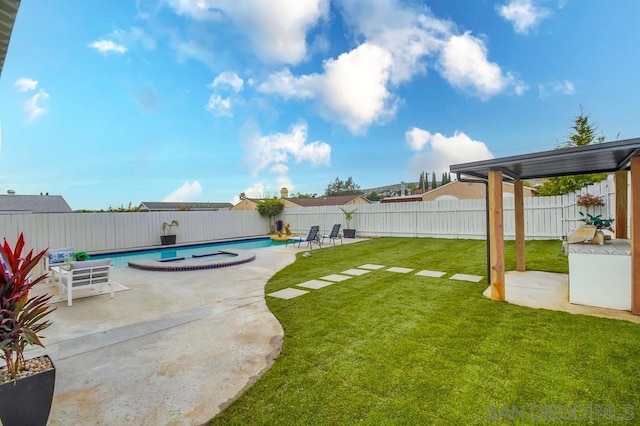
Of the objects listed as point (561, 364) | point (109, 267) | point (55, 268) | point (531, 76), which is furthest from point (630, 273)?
point (531, 76)

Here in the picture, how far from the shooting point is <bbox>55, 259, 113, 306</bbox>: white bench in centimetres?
575

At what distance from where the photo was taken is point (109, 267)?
20.2ft

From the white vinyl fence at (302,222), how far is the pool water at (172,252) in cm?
93

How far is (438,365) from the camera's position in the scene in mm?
3033

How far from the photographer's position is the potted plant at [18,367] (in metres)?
2.00

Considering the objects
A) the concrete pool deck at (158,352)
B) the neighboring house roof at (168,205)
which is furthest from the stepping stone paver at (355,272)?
the neighboring house roof at (168,205)

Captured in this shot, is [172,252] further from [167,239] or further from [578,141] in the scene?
[578,141]

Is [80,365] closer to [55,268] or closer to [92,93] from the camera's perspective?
[55,268]

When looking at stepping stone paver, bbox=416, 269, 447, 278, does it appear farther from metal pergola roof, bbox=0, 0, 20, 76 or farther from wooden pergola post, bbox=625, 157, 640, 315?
metal pergola roof, bbox=0, 0, 20, 76

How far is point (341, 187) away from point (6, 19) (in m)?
62.5

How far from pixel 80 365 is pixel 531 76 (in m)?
17.1

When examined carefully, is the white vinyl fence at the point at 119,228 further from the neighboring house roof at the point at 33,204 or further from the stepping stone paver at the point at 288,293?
the stepping stone paver at the point at 288,293

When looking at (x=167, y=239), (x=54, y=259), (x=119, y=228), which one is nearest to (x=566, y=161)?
(x=54, y=259)

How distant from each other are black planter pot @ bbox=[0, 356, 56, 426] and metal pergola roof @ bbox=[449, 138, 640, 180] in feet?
18.8
